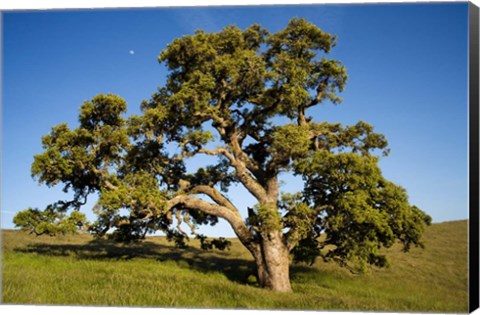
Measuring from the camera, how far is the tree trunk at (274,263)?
45.1 feet

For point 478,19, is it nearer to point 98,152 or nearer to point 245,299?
point 245,299

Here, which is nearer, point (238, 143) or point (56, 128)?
point (56, 128)

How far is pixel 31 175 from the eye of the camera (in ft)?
44.1

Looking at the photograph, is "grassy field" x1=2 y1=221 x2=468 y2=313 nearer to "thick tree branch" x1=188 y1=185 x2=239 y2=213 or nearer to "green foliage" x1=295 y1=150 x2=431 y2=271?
"green foliage" x1=295 y1=150 x2=431 y2=271

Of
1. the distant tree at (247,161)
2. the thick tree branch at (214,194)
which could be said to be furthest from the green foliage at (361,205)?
the thick tree branch at (214,194)

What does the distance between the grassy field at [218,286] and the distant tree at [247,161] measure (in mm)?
1342

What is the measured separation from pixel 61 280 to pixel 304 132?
8463 millimetres

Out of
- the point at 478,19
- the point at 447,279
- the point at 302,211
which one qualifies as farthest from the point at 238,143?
the point at 447,279

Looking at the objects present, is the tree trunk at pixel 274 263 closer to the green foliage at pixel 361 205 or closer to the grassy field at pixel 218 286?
the grassy field at pixel 218 286

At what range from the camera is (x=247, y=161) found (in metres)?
15.6

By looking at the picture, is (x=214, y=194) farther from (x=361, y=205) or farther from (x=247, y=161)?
(x=361, y=205)

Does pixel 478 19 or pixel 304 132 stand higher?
pixel 478 19

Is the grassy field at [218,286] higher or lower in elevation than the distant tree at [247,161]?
lower

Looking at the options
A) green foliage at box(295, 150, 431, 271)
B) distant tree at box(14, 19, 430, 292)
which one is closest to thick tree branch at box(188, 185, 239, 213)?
distant tree at box(14, 19, 430, 292)
